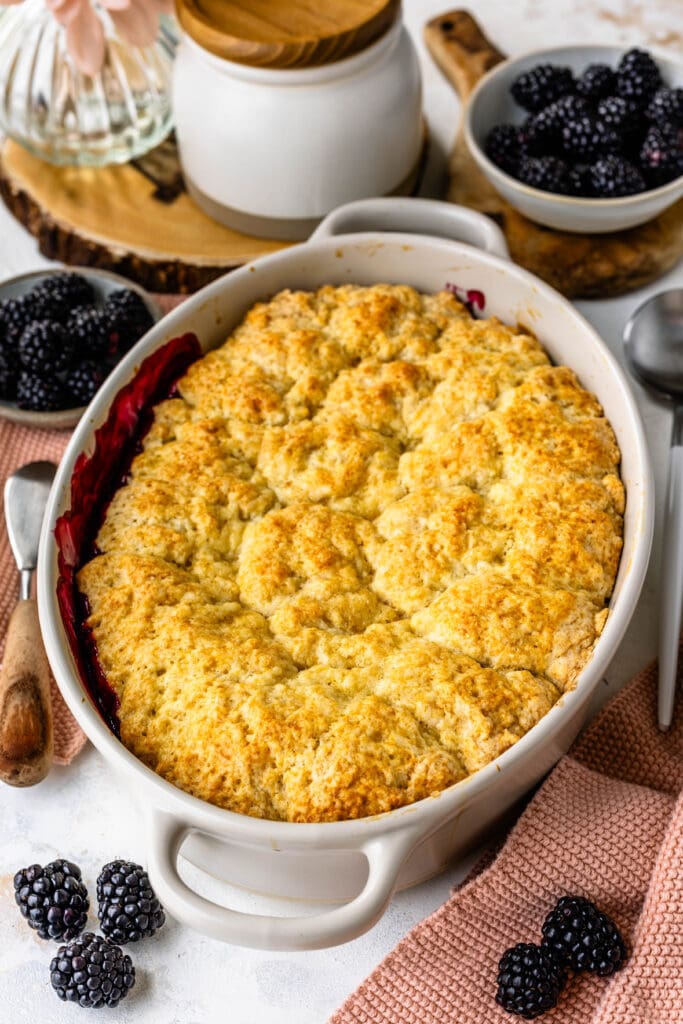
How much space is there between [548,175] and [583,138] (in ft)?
0.43

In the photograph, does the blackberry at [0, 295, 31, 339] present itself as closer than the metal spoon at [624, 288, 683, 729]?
No

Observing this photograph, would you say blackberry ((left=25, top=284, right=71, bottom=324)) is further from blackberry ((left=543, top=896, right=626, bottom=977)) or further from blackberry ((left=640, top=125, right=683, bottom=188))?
blackberry ((left=543, top=896, right=626, bottom=977))

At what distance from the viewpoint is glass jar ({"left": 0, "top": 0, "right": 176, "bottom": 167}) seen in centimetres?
290

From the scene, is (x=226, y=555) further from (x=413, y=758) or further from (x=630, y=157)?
(x=630, y=157)

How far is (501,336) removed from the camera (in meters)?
2.27

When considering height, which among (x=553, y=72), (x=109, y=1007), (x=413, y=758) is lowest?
(x=109, y=1007)

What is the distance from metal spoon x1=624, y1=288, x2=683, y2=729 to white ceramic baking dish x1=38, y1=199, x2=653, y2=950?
19 centimetres

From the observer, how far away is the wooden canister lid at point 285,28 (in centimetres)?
238

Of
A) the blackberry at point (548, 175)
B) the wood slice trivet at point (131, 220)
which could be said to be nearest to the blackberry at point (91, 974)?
the wood slice trivet at point (131, 220)

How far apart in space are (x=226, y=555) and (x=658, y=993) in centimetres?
93

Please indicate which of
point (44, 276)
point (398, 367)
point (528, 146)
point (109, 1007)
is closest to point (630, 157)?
point (528, 146)

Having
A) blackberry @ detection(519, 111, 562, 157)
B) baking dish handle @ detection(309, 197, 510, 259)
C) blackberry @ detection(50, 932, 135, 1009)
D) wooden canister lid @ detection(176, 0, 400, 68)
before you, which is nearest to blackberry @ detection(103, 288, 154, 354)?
baking dish handle @ detection(309, 197, 510, 259)

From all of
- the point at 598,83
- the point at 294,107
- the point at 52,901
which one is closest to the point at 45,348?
the point at 294,107

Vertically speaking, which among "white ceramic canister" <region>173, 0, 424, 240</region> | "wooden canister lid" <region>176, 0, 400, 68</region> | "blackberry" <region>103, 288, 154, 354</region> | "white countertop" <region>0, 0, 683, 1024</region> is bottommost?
"white countertop" <region>0, 0, 683, 1024</region>
